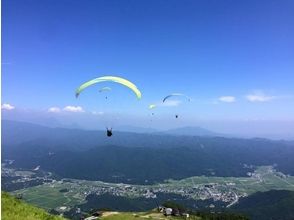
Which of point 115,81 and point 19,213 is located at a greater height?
point 115,81

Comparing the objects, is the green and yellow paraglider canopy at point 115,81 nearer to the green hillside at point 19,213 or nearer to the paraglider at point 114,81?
the paraglider at point 114,81

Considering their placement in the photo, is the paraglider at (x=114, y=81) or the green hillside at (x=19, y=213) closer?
the green hillside at (x=19, y=213)

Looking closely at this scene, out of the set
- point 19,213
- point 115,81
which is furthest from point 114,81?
point 19,213

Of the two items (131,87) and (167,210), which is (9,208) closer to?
(131,87)

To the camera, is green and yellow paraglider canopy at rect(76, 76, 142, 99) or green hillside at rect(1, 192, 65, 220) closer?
green hillside at rect(1, 192, 65, 220)

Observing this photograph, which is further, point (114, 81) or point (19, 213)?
point (114, 81)

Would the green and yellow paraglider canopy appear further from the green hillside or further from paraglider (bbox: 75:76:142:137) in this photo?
the green hillside

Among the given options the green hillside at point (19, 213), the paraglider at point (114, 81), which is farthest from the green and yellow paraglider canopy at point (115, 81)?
the green hillside at point (19, 213)

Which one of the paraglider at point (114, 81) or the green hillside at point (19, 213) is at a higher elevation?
the paraglider at point (114, 81)

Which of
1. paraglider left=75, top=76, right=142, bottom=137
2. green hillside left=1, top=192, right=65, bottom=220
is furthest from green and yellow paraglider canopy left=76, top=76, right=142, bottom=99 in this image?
green hillside left=1, top=192, right=65, bottom=220

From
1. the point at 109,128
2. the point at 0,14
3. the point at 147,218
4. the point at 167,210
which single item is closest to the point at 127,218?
the point at 147,218

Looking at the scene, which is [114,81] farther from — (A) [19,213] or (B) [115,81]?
(A) [19,213]
